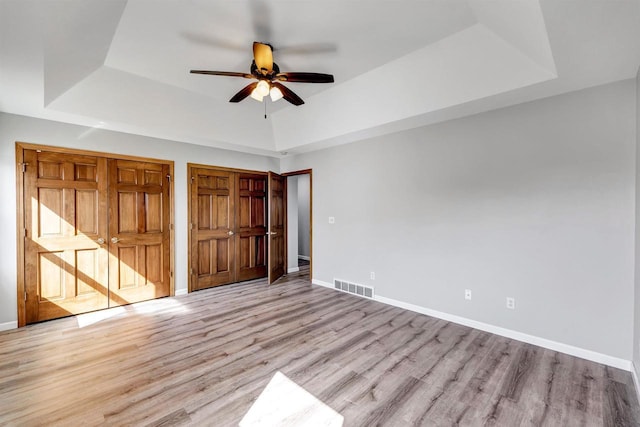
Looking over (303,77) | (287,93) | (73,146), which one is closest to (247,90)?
(287,93)

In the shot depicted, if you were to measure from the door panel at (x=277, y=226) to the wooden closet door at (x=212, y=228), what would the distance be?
71 centimetres

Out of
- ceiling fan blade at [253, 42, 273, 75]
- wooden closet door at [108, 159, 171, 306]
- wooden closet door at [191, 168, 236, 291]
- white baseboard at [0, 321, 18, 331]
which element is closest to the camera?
ceiling fan blade at [253, 42, 273, 75]

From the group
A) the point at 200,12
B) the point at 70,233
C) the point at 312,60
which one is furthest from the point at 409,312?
the point at 70,233

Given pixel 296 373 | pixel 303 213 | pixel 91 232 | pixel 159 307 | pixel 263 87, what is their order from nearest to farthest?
pixel 296 373 → pixel 263 87 → pixel 91 232 → pixel 159 307 → pixel 303 213

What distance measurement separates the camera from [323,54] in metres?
2.88

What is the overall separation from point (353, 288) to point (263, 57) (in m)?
3.57

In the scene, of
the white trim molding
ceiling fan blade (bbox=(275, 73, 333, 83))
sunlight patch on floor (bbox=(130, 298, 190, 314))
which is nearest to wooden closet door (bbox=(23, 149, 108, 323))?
sunlight patch on floor (bbox=(130, 298, 190, 314))

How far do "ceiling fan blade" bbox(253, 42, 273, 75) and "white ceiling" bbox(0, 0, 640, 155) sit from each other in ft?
0.76

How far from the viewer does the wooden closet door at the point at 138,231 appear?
388cm

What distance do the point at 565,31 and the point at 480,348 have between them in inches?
108

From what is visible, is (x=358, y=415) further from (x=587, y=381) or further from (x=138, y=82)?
(x=138, y=82)

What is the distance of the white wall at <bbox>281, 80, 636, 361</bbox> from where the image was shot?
8.03 ft

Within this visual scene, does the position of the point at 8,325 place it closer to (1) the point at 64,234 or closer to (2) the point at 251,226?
(1) the point at 64,234

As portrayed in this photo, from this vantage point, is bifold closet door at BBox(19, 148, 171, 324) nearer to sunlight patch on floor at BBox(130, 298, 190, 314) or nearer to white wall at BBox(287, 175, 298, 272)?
sunlight patch on floor at BBox(130, 298, 190, 314)
